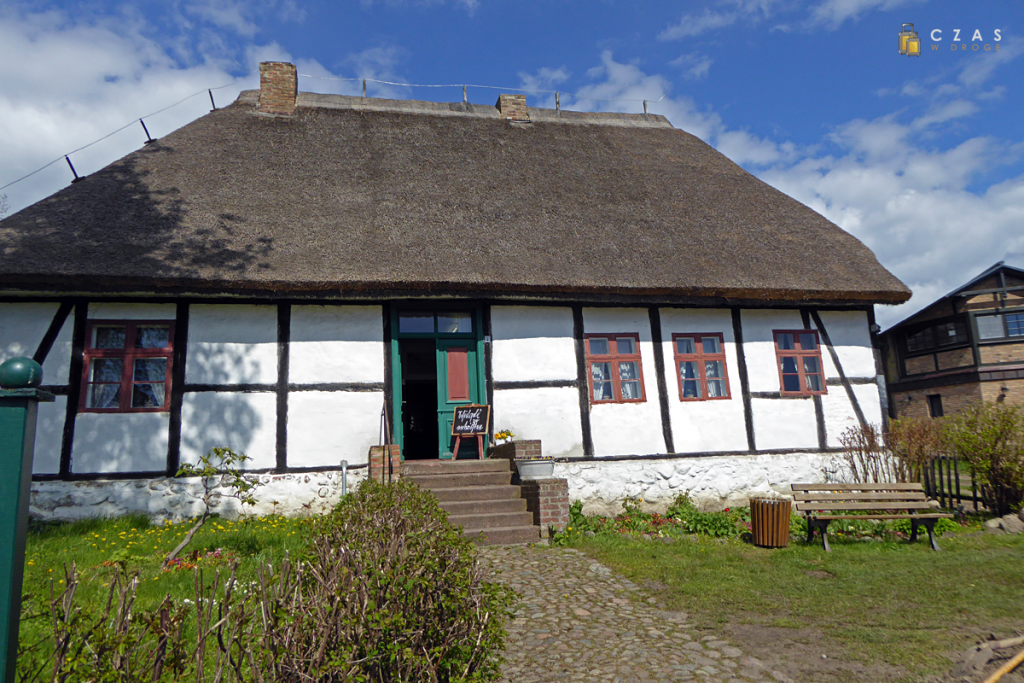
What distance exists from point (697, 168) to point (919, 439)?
22.3 feet

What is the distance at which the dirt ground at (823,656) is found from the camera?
3594 mm

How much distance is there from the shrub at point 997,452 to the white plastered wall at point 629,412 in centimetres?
430

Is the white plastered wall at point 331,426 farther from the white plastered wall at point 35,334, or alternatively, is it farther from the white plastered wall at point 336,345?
the white plastered wall at point 35,334

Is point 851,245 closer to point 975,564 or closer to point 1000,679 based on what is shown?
point 975,564

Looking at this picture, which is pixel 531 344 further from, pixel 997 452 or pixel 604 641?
pixel 997 452

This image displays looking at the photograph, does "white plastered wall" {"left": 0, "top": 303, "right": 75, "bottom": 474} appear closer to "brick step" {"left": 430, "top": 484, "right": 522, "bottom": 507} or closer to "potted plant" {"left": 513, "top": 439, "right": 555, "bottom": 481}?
"brick step" {"left": 430, "top": 484, "right": 522, "bottom": 507}

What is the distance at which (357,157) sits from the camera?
11.5m

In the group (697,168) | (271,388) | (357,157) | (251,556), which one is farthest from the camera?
(697,168)

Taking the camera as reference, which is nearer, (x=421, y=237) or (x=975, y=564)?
(x=975, y=564)

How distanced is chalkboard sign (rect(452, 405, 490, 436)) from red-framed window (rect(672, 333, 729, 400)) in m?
3.37

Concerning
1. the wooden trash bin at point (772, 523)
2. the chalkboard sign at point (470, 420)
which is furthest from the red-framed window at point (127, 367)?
the wooden trash bin at point (772, 523)

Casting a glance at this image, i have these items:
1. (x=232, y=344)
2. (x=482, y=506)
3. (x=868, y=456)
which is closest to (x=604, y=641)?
(x=482, y=506)

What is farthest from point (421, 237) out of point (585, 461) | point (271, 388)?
point (585, 461)

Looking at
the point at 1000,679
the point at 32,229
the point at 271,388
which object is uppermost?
the point at 32,229
